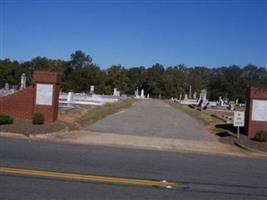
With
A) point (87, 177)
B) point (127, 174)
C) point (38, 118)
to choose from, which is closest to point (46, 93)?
point (38, 118)

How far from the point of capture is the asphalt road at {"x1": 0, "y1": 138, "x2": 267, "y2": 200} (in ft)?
28.0

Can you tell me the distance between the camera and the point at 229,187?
33.1 feet

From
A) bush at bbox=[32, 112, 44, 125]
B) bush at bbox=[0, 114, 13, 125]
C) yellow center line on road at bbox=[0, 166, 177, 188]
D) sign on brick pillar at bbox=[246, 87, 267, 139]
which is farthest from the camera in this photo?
sign on brick pillar at bbox=[246, 87, 267, 139]

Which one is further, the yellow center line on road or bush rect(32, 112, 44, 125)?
bush rect(32, 112, 44, 125)

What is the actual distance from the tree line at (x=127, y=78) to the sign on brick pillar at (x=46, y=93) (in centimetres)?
8104

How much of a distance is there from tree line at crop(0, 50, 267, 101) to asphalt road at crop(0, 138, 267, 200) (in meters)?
88.8

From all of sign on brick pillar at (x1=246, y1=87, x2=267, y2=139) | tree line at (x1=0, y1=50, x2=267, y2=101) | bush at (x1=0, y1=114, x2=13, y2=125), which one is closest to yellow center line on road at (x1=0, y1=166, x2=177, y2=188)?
bush at (x1=0, y1=114, x2=13, y2=125)

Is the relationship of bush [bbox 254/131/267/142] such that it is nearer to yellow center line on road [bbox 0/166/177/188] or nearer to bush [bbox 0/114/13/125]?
bush [bbox 0/114/13/125]

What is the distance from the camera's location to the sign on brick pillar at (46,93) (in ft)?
77.1

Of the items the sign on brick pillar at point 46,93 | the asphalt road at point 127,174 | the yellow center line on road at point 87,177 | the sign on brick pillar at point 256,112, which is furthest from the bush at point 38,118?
the yellow center line on road at point 87,177

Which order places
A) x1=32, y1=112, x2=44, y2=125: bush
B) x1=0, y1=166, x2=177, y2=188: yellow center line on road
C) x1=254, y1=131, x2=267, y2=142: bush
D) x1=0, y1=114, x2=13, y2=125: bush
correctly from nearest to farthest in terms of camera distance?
x1=0, y1=166, x2=177, y2=188: yellow center line on road, x1=254, y1=131, x2=267, y2=142: bush, x1=0, y1=114, x2=13, y2=125: bush, x1=32, y1=112, x2=44, y2=125: bush

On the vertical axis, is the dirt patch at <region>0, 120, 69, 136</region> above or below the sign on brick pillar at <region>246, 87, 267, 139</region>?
below

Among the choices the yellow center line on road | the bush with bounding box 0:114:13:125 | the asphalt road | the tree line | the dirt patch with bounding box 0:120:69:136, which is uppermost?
the tree line

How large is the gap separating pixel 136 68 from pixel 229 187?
148 meters
